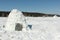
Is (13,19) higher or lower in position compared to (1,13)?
lower

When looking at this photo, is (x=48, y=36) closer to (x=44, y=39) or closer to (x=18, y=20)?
(x=44, y=39)

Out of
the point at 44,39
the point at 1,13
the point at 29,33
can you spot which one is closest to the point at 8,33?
the point at 29,33

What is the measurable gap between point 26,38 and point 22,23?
15.7ft

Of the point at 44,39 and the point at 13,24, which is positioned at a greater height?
the point at 13,24

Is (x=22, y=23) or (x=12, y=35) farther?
(x=22, y=23)

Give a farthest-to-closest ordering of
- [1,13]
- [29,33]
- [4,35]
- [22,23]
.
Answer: [1,13], [22,23], [29,33], [4,35]

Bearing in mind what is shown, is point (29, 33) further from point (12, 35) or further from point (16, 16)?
point (16, 16)

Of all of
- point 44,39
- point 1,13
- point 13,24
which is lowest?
point 44,39

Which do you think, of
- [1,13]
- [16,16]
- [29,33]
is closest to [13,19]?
[16,16]

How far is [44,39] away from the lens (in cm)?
1812

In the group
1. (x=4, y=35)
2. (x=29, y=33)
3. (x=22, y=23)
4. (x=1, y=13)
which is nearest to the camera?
(x=4, y=35)

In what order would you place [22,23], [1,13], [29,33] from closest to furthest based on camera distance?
1. [29,33]
2. [22,23]
3. [1,13]

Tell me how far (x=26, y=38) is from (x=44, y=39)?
1591 mm

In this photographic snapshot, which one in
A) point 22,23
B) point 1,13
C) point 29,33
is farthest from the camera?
point 1,13
